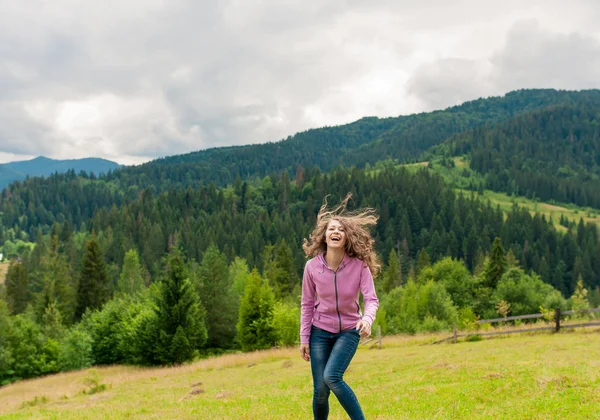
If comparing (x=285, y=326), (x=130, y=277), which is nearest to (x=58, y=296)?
(x=130, y=277)

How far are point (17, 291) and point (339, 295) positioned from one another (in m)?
101

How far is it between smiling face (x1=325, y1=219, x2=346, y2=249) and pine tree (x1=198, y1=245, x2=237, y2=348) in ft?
187

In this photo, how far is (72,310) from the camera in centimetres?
7912

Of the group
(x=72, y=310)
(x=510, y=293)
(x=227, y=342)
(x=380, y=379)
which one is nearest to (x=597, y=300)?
(x=510, y=293)

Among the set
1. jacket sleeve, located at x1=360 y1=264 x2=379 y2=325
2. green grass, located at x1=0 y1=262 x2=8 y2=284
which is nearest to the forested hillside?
jacket sleeve, located at x1=360 y1=264 x2=379 y2=325

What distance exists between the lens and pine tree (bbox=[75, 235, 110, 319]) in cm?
7338

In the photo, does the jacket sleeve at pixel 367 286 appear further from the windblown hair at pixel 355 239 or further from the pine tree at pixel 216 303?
the pine tree at pixel 216 303

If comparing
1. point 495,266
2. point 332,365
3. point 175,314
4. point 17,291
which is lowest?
point 495,266

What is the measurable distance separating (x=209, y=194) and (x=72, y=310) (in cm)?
11686

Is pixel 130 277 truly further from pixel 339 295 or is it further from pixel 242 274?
pixel 339 295

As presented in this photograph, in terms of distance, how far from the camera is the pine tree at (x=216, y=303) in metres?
62.6

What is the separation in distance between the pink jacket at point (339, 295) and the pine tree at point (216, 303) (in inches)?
2234

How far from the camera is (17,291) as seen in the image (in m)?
91.1

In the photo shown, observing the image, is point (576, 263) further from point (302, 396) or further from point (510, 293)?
point (302, 396)
